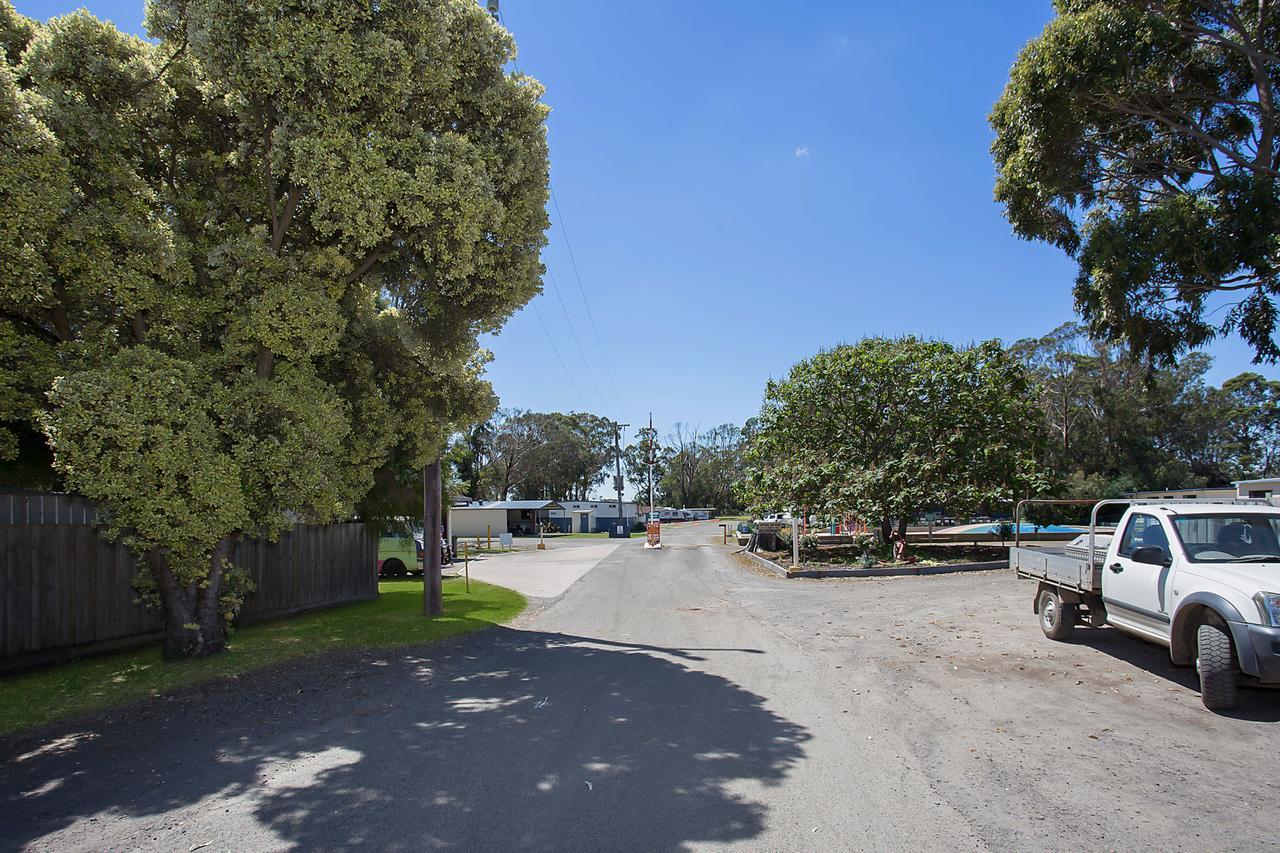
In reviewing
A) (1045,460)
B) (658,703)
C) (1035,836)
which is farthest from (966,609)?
(1045,460)

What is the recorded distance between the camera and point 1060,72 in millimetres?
13188

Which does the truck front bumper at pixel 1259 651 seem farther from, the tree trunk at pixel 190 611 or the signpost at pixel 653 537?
the signpost at pixel 653 537

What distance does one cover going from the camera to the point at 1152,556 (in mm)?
6984

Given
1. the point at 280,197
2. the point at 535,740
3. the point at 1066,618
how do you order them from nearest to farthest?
1. the point at 535,740
2. the point at 1066,618
3. the point at 280,197

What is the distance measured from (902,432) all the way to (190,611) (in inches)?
751

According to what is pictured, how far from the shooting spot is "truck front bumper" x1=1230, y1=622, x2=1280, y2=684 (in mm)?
5539

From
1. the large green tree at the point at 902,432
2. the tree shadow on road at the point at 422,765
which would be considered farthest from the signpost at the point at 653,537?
the tree shadow on road at the point at 422,765

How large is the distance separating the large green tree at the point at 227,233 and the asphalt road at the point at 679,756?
2.35 metres

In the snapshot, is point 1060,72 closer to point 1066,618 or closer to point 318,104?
point 1066,618

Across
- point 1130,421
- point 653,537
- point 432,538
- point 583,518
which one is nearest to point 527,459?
point 583,518

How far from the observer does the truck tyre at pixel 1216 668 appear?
600 cm

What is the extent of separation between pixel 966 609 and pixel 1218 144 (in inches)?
436

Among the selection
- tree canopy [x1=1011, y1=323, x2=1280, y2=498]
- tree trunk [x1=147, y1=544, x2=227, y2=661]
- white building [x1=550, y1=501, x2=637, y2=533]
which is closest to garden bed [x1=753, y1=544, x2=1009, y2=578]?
tree trunk [x1=147, y1=544, x2=227, y2=661]

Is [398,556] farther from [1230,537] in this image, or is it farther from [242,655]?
[1230,537]
